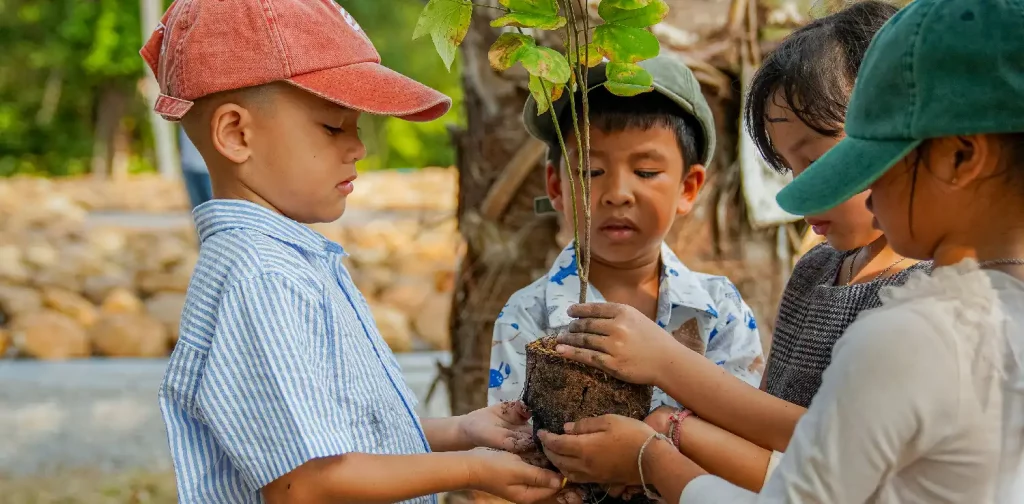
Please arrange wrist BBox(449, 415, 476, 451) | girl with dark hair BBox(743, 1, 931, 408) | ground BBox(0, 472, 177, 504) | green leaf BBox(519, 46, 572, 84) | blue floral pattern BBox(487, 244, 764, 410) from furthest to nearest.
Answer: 1. ground BBox(0, 472, 177, 504)
2. blue floral pattern BBox(487, 244, 764, 410)
3. wrist BBox(449, 415, 476, 451)
4. girl with dark hair BBox(743, 1, 931, 408)
5. green leaf BBox(519, 46, 572, 84)

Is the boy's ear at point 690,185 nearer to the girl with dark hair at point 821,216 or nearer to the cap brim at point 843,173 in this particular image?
the girl with dark hair at point 821,216

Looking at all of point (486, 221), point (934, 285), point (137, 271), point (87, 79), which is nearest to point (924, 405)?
point (934, 285)

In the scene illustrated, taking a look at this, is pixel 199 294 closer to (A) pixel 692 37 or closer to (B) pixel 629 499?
(B) pixel 629 499

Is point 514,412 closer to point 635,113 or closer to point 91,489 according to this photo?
point 635,113

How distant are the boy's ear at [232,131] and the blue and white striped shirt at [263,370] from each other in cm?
9

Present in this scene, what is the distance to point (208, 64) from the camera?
1.79 meters

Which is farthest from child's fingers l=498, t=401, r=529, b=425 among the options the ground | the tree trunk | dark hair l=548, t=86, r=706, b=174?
the ground

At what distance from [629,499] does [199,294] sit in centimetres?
85

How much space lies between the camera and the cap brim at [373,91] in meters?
1.82

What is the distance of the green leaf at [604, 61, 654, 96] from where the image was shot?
1899mm

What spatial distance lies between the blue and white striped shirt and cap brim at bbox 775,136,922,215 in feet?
2.60

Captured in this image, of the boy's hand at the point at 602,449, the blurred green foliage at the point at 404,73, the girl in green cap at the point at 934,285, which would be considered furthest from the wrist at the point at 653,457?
the blurred green foliage at the point at 404,73

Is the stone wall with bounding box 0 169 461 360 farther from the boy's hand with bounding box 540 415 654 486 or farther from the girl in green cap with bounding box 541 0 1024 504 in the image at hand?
the girl in green cap with bounding box 541 0 1024 504

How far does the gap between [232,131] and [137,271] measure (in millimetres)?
8970
